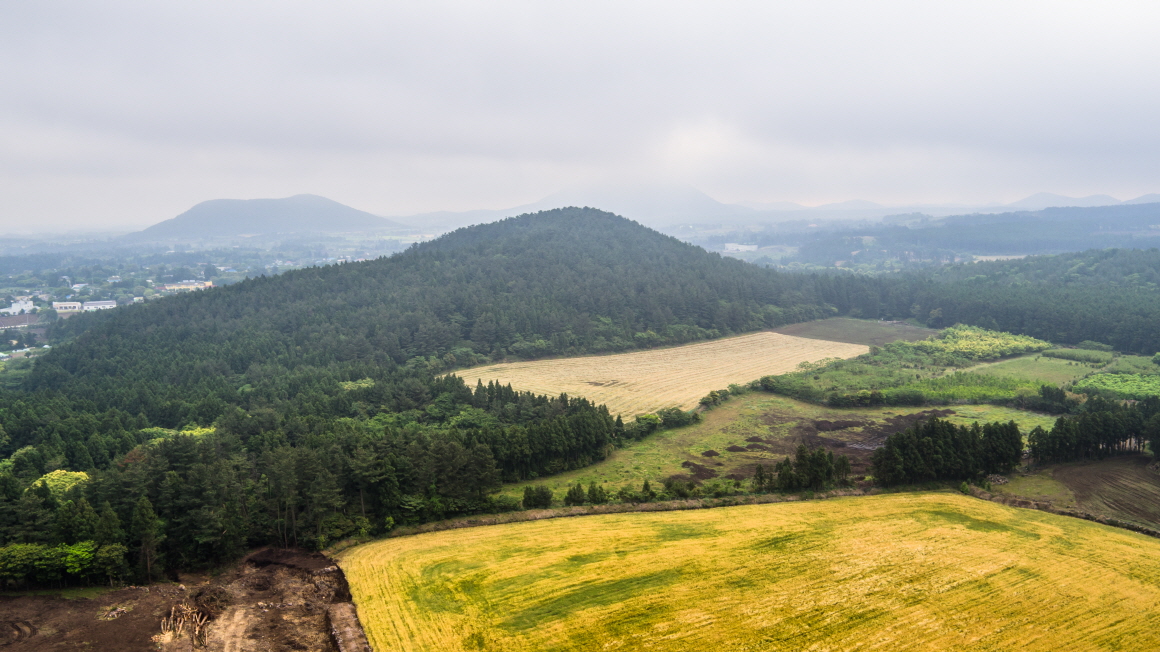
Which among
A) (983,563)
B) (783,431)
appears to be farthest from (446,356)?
(983,563)

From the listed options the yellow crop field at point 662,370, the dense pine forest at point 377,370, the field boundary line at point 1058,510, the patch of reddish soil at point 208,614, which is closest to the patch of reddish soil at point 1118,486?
the field boundary line at point 1058,510

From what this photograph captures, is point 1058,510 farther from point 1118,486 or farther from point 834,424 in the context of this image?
point 834,424

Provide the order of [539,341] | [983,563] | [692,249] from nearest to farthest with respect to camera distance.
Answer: [983,563], [539,341], [692,249]

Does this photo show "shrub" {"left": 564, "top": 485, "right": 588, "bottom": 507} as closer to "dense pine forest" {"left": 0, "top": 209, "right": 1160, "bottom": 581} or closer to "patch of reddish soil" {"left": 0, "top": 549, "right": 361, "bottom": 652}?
"dense pine forest" {"left": 0, "top": 209, "right": 1160, "bottom": 581}

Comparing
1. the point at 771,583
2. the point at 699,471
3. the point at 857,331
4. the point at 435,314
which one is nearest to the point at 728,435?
the point at 699,471

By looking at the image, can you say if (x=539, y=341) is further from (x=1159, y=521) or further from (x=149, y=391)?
(x=1159, y=521)

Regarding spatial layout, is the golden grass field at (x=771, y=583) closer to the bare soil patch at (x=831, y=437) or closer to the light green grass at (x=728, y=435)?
the light green grass at (x=728, y=435)

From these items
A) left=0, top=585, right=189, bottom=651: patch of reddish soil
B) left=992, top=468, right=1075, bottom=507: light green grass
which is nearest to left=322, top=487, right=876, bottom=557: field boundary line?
left=992, top=468, right=1075, bottom=507: light green grass
